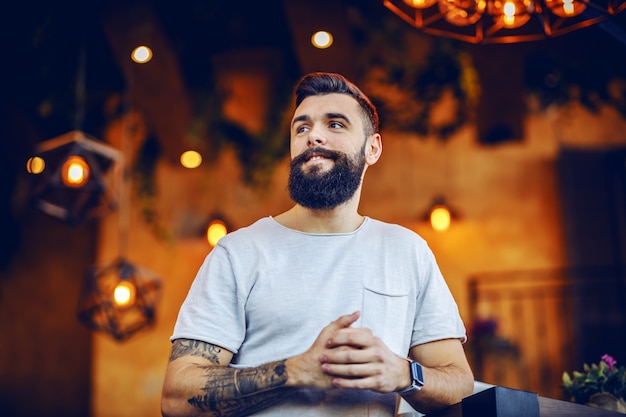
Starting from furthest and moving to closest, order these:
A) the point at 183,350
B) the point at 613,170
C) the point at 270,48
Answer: the point at 613,170 < the point at 270,48 < the point at 183,350

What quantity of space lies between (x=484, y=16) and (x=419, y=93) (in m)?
3.59

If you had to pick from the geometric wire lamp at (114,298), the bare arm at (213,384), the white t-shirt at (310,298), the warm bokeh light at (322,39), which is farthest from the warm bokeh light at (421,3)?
the geometric wire lamp at (114,298)

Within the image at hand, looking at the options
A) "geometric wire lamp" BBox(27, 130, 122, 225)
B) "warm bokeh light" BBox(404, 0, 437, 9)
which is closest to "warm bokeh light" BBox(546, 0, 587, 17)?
"warm bokeh light" BBox(404, 0, 437, 9)

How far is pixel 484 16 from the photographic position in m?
2.53

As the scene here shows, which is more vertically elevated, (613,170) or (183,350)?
(613,170)

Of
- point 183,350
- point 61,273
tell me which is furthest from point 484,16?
point 61,273

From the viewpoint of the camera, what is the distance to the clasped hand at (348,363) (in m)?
1.58

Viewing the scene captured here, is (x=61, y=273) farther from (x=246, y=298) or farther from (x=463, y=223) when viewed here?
(x=246, y=298)

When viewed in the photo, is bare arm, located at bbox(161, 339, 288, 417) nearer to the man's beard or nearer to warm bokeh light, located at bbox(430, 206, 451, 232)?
the man's beard

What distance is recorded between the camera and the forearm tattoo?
1661mm

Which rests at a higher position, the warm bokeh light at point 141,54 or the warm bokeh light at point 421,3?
the warm bokeh light at point 141,54

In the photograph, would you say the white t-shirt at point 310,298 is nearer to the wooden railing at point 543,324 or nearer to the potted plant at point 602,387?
the potted plant at point 602,387

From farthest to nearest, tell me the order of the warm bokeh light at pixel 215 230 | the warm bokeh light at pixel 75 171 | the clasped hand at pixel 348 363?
the warm bokeh light at pixel 215 230 → the warm bokeh light at pixel 75 171 → the clasped hand at pixel 348 363

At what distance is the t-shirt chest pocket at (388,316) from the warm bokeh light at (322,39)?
2.96 m
